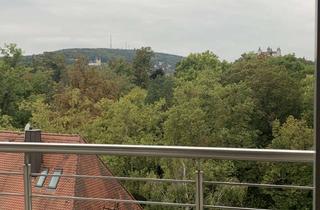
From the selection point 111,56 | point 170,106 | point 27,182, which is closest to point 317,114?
point 27,182

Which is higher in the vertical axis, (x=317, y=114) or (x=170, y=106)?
(x=317, y=114)

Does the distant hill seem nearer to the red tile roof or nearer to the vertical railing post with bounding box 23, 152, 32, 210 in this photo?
the red tile roof

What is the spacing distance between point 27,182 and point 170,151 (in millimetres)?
572

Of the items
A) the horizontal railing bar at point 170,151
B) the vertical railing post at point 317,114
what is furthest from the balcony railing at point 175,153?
the vertical railing post at point 317,114

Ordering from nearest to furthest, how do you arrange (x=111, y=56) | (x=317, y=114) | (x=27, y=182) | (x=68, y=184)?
(x=317, y=114) → (x=27, y=182) → (x=68, y=184) → (x=111, y=56)

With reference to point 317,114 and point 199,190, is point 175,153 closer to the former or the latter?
point 199,190

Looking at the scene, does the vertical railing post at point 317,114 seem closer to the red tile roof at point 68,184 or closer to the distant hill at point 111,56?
the red tile roof at point 68,184

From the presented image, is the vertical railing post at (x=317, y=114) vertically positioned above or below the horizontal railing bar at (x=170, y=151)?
above

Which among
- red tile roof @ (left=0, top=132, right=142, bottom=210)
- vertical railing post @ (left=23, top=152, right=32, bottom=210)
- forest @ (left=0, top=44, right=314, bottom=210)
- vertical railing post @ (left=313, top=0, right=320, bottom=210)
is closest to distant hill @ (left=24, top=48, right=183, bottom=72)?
forest @ (left=0, top=44, right=314, bottom=210)

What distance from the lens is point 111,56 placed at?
397 cm

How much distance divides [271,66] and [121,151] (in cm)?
367

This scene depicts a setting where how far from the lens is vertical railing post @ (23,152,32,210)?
1.61 m

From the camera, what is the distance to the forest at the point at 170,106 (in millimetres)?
3799

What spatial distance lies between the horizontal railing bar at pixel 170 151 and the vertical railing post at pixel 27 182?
54mm
